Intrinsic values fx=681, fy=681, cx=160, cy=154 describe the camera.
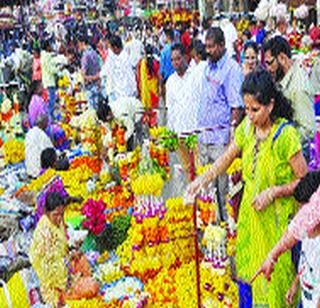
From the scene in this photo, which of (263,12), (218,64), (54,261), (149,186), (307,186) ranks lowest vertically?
(54,261)

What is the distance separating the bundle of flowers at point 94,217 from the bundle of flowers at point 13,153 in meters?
3.01

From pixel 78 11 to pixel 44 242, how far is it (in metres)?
18.1

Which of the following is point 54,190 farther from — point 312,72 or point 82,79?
point 82,79

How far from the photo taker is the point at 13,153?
25.7 feet

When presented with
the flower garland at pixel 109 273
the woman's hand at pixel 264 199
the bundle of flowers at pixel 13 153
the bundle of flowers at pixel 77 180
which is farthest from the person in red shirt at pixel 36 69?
the woman's hand at pixel 264 199

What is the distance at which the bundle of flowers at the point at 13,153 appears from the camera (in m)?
7.84

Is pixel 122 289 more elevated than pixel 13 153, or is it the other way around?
pixel 122 289

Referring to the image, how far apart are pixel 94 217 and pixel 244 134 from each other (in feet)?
Answer: 6.86

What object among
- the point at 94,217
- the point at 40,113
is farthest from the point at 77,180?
the point at 94,217

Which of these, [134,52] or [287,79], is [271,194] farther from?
[134,52]

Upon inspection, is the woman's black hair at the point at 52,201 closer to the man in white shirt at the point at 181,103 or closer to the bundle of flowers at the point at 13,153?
the man in white shirt at the point at 181,103

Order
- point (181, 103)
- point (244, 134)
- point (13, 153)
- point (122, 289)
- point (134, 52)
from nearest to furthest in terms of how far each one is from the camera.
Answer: point (244, 134)
point (122, 289)
point (181, 103)
point (13, 153)
point (134, 52)

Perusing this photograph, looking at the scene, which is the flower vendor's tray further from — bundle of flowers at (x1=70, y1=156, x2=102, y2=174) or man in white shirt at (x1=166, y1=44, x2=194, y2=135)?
bundle of flowers at (x1=70, y1=156, x2=102, y2=174)

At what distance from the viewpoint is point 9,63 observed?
471 inches
